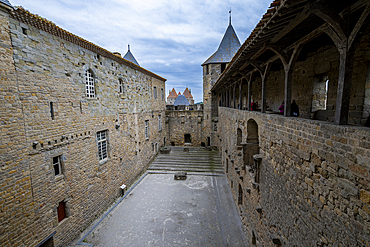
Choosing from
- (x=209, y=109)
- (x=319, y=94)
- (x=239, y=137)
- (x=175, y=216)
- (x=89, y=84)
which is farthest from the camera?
(x=209, y=109)

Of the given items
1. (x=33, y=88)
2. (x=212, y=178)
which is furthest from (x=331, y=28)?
(x=212, y=178)

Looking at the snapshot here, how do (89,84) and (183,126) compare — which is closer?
(89,84)

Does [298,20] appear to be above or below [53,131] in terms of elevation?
above

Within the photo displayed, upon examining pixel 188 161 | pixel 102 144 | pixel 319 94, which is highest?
pixel 319 94

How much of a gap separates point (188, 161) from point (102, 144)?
29.5 ft

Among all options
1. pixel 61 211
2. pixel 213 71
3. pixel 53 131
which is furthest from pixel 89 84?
pixel 213 71

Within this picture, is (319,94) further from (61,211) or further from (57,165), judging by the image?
(61,211)

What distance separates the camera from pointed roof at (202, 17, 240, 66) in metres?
20.4

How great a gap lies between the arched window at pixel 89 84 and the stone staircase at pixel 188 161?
9089mm

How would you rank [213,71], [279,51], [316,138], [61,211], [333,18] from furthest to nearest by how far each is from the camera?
[213,71]
[61,211]
[279,51]
[316,138]
[333,18]

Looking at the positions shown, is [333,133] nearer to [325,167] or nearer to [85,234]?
[325,167]

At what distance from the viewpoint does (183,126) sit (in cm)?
2259

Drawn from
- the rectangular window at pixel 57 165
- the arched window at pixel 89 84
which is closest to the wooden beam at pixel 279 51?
the arched window at pixel 89 84

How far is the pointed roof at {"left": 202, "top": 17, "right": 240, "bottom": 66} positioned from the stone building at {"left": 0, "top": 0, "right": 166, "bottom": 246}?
1314cm
